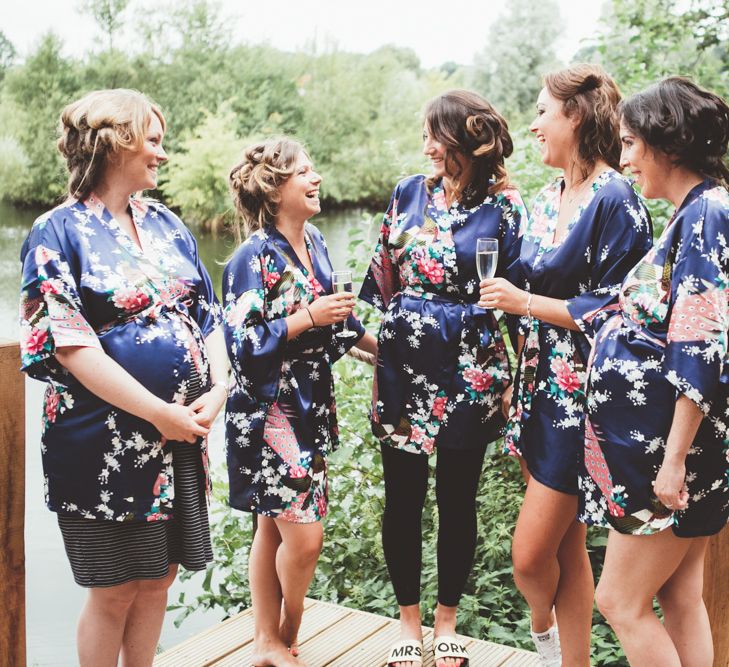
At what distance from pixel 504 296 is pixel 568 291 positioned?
0.52 feet

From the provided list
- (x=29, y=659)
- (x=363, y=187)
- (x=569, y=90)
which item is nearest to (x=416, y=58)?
(x=363, y=187)

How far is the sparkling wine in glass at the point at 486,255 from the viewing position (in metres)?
2.16

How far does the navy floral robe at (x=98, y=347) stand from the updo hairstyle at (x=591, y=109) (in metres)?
1.12

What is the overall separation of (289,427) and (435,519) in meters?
1.56

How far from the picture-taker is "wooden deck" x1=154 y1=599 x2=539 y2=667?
2607 millimetres

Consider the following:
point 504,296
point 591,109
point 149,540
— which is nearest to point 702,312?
point 504,296

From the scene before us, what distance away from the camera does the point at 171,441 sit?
81.2 inches

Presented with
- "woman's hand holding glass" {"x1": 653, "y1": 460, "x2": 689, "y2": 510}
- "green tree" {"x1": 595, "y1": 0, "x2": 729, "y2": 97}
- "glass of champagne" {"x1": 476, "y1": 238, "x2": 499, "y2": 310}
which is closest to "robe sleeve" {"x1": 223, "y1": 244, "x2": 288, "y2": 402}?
"glass of champagne" {"x1": 476, "y1": 238, "x2": 499, "y2": 310}

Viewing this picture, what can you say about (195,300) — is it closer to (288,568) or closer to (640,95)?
(288,568)

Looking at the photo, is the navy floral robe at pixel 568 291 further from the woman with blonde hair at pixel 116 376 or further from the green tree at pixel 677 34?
the green tree at pixel 677 34

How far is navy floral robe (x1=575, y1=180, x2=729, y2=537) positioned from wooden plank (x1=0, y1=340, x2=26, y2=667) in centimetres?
132

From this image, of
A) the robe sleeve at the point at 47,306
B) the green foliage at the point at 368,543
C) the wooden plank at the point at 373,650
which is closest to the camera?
the robe sleeve at the point at 47,306

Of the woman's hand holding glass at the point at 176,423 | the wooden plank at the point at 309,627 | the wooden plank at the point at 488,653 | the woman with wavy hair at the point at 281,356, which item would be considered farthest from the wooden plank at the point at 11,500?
the wooden plank at the point at 488,653

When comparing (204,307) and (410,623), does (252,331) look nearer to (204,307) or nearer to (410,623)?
(204,307)
